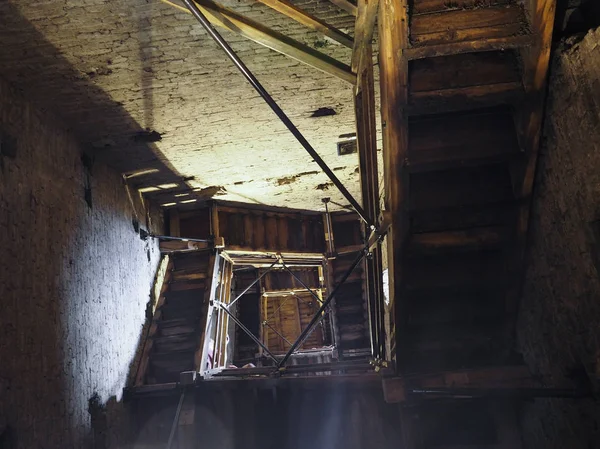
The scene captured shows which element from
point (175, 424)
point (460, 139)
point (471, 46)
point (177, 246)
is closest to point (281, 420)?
point (175, 424)

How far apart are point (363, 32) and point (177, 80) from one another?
1.64 metres

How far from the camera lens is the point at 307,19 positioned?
313 cm

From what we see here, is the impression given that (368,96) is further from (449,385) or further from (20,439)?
(20,439)

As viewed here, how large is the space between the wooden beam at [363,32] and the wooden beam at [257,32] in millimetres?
234

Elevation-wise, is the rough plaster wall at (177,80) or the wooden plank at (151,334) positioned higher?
the rough plaster wall at (177,80)

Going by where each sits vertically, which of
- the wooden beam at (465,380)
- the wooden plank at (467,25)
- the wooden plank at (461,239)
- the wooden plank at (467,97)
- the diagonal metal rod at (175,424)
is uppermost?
the wooden plank at (467,25)

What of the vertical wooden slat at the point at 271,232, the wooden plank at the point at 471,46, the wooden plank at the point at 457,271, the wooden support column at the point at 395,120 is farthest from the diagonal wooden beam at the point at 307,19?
the vertical wooden slat at the point at 271,232

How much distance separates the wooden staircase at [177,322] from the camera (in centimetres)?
594

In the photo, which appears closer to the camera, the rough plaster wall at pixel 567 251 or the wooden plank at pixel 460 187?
the rough plaster wall at pixel 567 251

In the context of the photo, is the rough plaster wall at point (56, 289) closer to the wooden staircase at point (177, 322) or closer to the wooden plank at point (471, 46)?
the wooden staircase at point (177, 322)

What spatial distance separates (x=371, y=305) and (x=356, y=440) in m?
1.33

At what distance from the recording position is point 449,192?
3.51 meters

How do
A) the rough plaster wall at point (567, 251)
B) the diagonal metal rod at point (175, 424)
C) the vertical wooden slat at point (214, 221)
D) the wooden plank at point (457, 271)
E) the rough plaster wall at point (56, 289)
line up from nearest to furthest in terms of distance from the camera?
the rough plaster wall at point (567, 251)
the rough plaster wall at point (56, 289)
the wooden plank at point (457, 271)
the diagonal metal rod at point (175, 424)
the vertical wooden slat at point (214, 221)

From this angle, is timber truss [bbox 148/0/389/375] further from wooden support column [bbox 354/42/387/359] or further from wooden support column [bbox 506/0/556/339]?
wooden support column [bbox 506/0/556/339]
